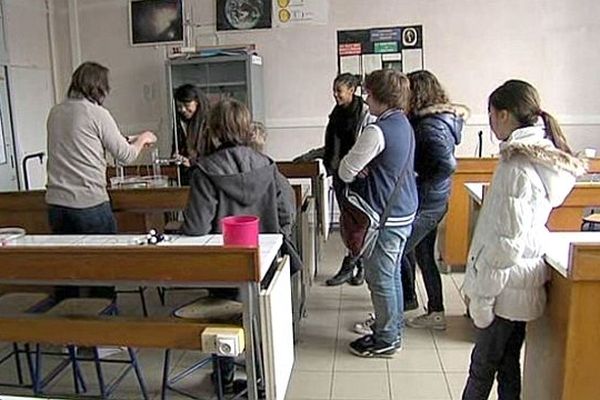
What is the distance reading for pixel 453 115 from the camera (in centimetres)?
296

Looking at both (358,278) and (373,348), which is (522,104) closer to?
(373,348)

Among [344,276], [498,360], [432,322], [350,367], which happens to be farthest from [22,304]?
[344,276]

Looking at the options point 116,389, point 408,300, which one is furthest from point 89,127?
point 408,300

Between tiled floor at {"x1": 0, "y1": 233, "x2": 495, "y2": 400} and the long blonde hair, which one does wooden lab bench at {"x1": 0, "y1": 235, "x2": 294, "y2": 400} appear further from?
the long blonde hair

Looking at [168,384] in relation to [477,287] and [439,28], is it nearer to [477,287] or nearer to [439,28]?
[477,287]

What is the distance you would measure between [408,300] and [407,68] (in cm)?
276

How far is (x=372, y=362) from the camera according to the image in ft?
9.36

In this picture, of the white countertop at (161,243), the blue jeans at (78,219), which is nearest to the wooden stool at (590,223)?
the white countertop at (161,243)

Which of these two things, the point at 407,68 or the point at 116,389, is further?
the point at 407,68

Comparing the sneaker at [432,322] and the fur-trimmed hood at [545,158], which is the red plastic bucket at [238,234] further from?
the sneaker at [432,322]

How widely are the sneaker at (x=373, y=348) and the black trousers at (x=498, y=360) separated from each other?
0.88m

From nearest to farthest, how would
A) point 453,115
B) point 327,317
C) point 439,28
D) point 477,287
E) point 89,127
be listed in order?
point 477,287, point 89,127, point 453,115, point 327,317, point 439,28

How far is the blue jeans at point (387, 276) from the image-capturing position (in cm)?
271

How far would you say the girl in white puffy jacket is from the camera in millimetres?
1758
